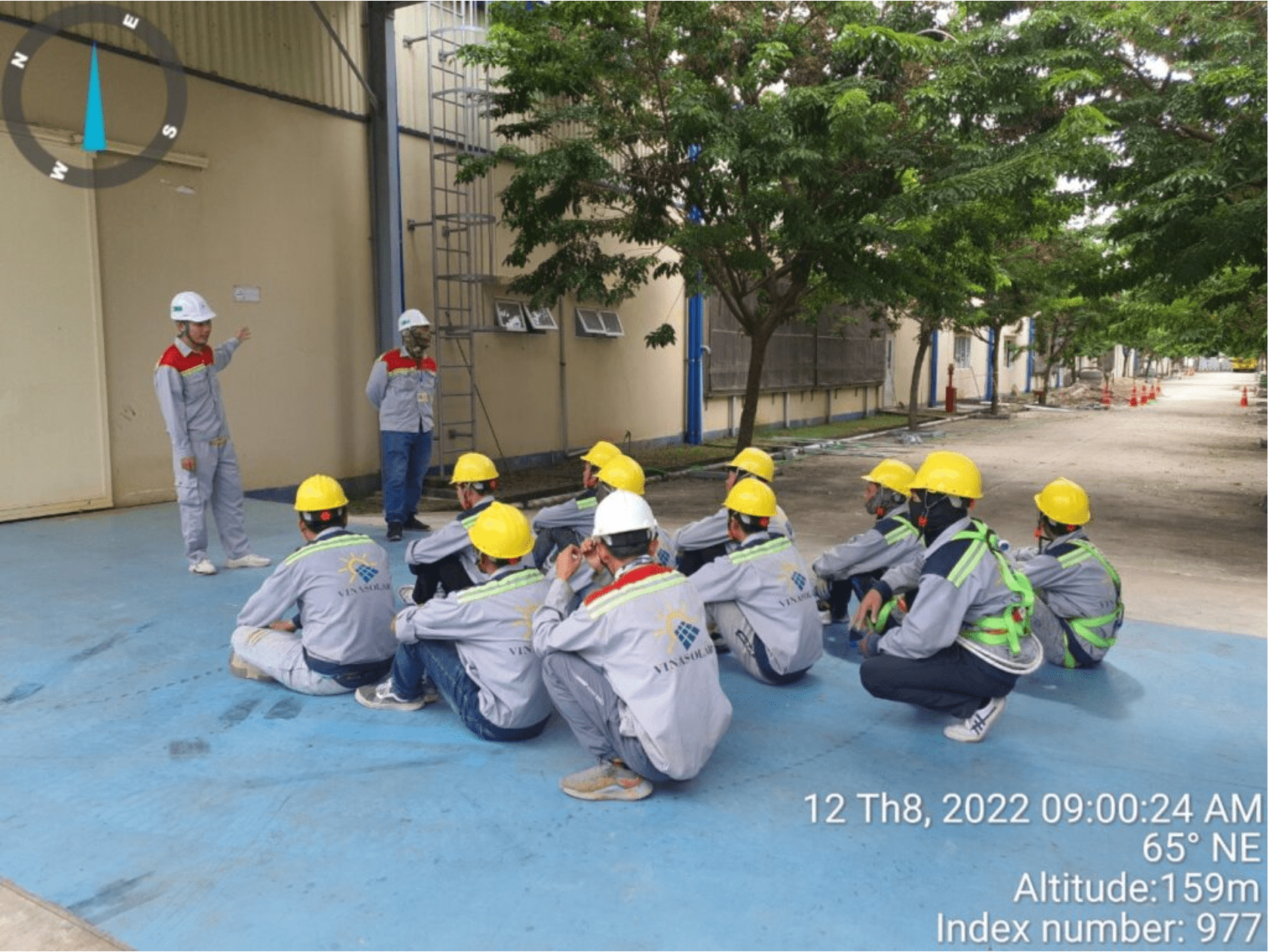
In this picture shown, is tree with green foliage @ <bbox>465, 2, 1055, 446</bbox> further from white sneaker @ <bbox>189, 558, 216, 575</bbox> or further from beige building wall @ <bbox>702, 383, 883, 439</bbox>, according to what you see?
white sneaker @ <bbox>189, 558, 216, 575</bbox>

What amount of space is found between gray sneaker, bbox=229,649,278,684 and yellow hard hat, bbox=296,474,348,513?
825 mm

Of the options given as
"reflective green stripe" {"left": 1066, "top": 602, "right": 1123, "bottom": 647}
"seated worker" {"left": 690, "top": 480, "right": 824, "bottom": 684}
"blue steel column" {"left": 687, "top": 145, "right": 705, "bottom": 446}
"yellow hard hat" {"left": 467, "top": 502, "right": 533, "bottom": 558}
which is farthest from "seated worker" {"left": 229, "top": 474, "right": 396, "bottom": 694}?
"blue steel column" {"left": 687, "top": 145, "right": 705, "bottom": 446}

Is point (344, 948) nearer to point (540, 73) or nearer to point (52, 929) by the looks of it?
point (52, 929)

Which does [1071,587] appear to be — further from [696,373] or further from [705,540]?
[696,373]

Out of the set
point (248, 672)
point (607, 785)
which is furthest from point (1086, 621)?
point (248, 672)

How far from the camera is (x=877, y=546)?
5.02 meters

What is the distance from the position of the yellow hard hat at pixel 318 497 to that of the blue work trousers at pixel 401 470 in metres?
3.74

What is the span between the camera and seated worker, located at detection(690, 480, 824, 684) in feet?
13.9

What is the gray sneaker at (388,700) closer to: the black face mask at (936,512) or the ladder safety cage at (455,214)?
the black face mask at (936,512)

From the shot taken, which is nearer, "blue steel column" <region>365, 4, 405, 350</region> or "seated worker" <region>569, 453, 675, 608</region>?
"seated worker" <region>569, 453, 675, 608</region>

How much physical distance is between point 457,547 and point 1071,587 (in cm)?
302

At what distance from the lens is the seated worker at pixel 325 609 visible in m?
4.02

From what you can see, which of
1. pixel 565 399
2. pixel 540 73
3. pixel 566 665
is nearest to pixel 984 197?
pixel 540 73

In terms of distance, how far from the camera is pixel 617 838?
3055 mm
